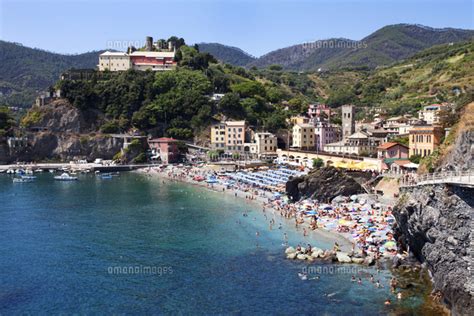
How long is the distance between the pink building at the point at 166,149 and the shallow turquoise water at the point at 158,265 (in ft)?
93.4

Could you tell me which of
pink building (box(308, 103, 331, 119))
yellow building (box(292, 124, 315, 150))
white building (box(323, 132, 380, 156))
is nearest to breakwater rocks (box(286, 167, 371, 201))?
white building (box(323, 132, 380, 156))

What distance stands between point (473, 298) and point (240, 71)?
9808 centimetres

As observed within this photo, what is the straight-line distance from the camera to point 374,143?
59.0 metres

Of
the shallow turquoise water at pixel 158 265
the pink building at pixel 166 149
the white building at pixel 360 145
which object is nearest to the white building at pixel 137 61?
the pink building at pixel 166 149

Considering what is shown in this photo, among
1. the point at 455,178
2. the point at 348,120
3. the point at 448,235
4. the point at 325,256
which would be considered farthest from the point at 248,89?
the point at 448,235

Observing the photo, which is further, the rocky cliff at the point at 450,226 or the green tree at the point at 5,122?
the green tree at the point at 5,122

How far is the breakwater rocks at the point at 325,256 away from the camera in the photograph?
26.9 m

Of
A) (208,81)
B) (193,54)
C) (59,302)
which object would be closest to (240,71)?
(193,54)

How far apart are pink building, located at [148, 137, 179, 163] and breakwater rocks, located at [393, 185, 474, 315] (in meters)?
53.6

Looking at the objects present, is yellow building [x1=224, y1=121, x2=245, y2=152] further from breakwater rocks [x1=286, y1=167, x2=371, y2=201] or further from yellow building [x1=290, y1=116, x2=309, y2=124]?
breakwater rocks [x1=286, y1=167, x2=371, y2=201]

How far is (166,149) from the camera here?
7381cm

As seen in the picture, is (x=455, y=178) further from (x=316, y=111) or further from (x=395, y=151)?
(x=316, y=111)

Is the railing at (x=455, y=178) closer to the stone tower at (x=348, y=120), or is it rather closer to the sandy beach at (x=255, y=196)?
the sandy beach at (x=255, y=196)

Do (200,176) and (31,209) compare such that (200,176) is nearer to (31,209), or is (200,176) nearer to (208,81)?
(31,209)
